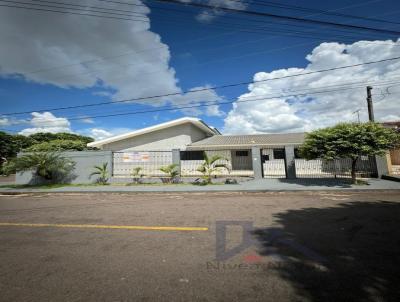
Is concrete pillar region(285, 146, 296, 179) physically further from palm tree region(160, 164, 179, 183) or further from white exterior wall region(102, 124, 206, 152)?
white exterior wall region(102, 124, 206, 152)

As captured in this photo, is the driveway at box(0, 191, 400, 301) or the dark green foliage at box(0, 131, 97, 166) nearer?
the driveway at box(0, 191, 400, 301)

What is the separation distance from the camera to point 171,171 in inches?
596

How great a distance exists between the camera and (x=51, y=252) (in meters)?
4.06

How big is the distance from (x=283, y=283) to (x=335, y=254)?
1.37 metres

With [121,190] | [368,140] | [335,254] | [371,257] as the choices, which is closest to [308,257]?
[335,254]

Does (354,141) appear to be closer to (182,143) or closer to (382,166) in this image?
(382,166)

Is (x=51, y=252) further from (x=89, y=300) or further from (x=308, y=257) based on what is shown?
(x=308, y=257)

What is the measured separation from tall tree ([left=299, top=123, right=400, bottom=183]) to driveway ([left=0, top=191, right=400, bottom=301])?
218 inches

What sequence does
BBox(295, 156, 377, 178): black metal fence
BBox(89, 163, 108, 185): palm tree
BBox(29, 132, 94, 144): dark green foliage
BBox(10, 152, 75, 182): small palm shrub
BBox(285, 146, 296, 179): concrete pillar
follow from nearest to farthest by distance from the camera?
BBox(285, 146, 296, 179): concrete pillar → BBox(295, 156, 377, 178): black metal fence → BBox(10, 152, 75, 182): small palm shrub → BBox(89, 163, 108, 185): palm tree → BBox(29, 132, 94, 144): dark green foliage

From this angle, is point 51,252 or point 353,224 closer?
point 51,252

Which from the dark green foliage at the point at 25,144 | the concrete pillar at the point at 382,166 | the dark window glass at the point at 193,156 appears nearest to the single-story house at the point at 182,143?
the dark window glass at the point at 193,156

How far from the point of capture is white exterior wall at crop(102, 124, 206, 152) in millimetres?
21547

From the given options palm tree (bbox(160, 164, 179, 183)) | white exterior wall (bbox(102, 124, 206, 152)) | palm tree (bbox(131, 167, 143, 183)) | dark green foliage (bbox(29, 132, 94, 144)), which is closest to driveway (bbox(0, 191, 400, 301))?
palm tree (bbox(160, 164, 179, 183))

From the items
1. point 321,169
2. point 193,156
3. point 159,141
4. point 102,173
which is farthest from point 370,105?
point 102,173
